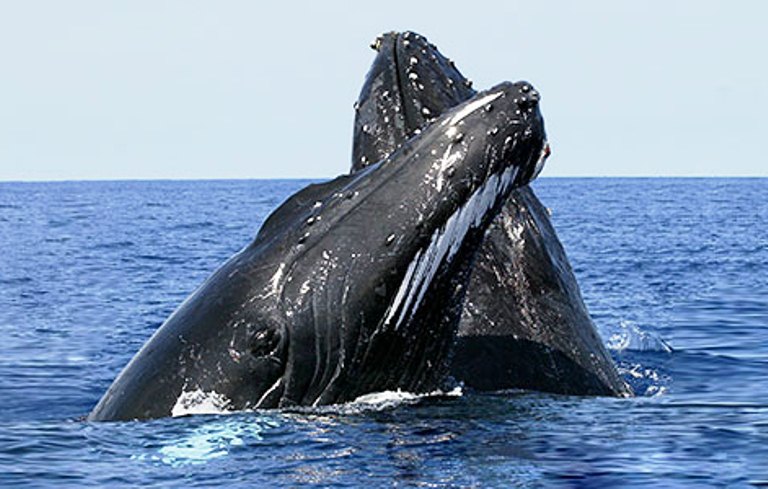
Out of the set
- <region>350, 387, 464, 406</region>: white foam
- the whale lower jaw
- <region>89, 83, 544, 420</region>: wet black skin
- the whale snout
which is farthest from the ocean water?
the whale snout

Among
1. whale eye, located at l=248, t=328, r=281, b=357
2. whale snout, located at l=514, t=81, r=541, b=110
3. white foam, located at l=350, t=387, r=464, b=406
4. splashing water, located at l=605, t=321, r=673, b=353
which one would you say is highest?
whale snout, located at l=514, t=81, r=541, b=110

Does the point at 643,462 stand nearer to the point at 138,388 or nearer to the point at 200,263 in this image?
the point at 138,388

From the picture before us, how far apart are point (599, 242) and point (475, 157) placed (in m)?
36.5

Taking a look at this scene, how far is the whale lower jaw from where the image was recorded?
26.8 ft

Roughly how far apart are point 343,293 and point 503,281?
1.73m

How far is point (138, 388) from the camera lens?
834 centimetres

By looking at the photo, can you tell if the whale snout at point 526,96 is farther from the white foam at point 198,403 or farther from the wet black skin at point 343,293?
the white foam at point 198,403

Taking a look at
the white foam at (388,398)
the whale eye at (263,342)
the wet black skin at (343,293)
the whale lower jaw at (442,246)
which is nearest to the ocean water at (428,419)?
the white foam at (388,398)

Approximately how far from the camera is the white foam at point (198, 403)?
26.5 ft

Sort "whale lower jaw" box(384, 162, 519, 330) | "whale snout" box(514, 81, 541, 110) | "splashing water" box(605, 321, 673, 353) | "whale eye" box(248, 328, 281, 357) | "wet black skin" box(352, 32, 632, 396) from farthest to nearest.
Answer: "splashing water" box(605, 321, 673, 353) < "wet black skin" box(352, 32, 632, 396) < "whale snout" box(514, 81, 541, 110) < "whale lower jaw" box(384, 162, 519, 330) < "whale eye" box(248, 328, 281, 357)

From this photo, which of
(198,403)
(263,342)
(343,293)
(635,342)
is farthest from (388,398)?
(635,342)

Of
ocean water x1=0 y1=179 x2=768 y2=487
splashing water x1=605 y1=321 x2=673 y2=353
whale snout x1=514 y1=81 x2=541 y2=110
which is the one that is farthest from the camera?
splashing water x1=605 y1=321 x2=673 y2=353

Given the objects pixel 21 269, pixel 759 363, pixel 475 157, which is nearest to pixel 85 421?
pixel 475 157

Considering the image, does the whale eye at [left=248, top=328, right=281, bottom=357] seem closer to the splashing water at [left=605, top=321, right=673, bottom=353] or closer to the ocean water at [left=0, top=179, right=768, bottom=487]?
the ocean water at [left=0, top=179, right=768, bottom=487]
